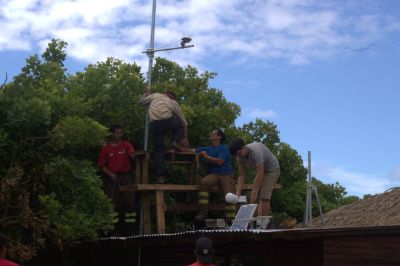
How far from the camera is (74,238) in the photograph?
1252cm

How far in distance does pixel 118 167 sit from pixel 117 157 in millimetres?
207

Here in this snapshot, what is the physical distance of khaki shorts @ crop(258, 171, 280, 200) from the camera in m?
11.9

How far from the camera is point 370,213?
13805 mm

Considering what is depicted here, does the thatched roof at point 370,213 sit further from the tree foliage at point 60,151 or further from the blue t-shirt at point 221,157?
the tree foliage at point 60,151

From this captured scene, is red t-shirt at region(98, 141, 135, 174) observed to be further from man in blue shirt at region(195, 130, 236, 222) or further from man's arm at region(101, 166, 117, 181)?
man in blue shirt at region(195, 130, 236, 222)

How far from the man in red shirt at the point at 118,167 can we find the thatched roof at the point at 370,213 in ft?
11.9

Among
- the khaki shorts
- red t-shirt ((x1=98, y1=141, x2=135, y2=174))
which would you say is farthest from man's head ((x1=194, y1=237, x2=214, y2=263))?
red t-shirt ((x1=98, y1=141, x2=135, y2=174))

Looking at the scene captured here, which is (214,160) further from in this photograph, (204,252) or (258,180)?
(204,252)

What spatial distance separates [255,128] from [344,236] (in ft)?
37.0

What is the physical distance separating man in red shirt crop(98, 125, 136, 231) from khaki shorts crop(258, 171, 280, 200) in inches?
118

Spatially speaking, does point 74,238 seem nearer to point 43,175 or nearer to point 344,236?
point 43,175

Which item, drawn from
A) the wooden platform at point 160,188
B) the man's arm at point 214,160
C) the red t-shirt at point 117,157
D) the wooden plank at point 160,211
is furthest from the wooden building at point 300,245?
the man's arm at point 214,160

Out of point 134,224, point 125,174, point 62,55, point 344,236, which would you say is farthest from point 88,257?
point 62,55

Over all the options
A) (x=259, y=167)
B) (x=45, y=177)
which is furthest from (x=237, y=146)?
(x=45, y=177)
